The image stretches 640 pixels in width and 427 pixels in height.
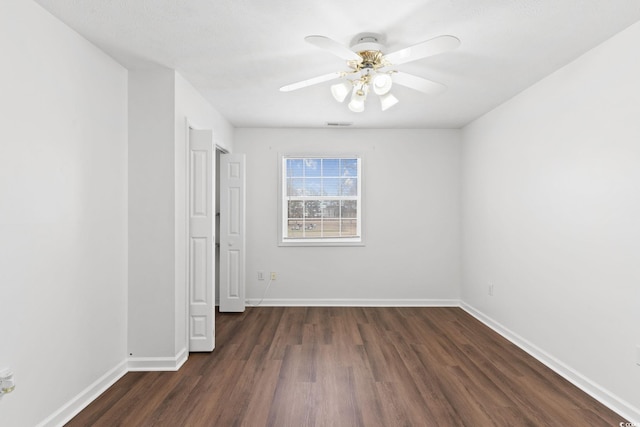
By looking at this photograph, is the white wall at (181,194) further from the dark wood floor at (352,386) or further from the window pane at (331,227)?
the window pane at (331,227)

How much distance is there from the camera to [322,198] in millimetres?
5117

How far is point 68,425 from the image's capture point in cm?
215

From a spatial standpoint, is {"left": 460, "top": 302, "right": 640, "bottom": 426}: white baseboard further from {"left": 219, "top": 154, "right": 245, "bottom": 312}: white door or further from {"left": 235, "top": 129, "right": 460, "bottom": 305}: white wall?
{"left": 219, "top": 154, "right": 245, "bottom": 312}: white door

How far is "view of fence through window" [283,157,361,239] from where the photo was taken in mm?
5090

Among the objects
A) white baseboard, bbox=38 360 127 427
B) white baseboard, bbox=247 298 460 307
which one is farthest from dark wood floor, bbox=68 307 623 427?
white baseboard, bbox=247 298 460 307

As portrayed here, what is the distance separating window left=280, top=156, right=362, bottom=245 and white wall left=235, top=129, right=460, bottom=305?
188 millimetres

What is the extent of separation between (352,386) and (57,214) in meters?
2.30

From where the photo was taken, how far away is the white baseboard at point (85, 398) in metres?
2.11

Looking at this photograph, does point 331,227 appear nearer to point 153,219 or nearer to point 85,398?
point 153,219

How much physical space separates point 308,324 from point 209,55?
2.97 meters

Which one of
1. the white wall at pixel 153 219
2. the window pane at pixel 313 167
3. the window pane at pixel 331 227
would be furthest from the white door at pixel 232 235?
the white wall at pixel 153 219

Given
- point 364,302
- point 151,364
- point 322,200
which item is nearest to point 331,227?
point 322,200

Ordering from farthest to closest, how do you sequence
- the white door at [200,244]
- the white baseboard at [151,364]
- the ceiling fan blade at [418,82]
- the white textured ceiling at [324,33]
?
the white door at [200,244] → the white baseboard at [151,364] → the ceiling fan blade at [418,82] → the white textured ceiling at [324,33]

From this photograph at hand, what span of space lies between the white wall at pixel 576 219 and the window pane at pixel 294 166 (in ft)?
8.17
